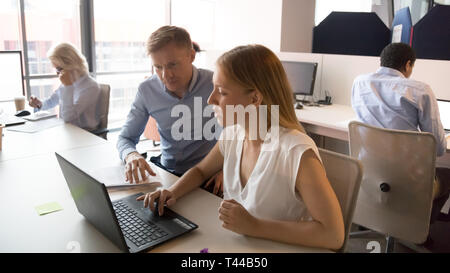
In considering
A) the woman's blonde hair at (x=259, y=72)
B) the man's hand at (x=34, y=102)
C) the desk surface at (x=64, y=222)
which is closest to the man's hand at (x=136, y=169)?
the desk surface at (x=64, y=222)

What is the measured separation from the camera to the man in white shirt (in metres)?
2.16

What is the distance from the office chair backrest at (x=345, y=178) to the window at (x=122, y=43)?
378 cm

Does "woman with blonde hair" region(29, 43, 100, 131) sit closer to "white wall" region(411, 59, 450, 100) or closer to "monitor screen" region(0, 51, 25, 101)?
"monitor screen" region(0, 51, 25, 101)

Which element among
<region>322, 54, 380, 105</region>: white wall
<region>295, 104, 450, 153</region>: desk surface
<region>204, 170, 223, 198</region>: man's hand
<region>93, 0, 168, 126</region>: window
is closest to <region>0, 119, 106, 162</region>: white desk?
<region>204, 170, 223, 198</region>: man's hand

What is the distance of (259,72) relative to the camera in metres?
1.10

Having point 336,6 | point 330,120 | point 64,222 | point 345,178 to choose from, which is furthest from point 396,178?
point 336,6

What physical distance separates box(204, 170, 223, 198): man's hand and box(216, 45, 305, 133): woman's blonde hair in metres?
0.49

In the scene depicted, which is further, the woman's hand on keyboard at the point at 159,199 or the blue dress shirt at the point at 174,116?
the blue dress shirt at the point at 174,116

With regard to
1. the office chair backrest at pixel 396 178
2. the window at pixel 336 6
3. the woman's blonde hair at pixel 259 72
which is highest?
the window at pixel 336 6

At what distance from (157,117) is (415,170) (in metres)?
1.28

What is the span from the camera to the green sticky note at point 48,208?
1.21 metres

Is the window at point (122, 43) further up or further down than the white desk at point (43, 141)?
further up

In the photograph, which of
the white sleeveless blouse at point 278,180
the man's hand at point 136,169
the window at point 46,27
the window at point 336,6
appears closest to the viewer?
the white sleeveless blouse at point 278,180

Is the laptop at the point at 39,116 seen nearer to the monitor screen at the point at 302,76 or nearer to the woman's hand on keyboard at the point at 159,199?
the woman's hand on keyboard at the point at 159,199
